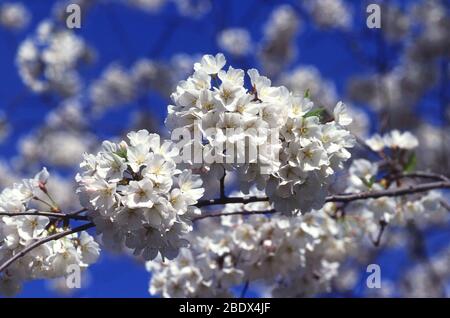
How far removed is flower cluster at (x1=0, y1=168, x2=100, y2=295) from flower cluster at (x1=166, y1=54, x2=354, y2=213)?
2.23 ft

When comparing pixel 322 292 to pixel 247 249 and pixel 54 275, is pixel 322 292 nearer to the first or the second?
pixel 247 249

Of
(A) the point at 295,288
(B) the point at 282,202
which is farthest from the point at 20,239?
(A) the point at 295,288

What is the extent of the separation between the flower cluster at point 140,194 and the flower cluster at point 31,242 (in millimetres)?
323

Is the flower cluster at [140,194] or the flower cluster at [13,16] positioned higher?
the flower cluster at [13,16]

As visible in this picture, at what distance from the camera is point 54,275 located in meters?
2.57

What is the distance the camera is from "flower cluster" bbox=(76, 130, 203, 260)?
6.92 feet

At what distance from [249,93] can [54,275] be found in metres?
1.10

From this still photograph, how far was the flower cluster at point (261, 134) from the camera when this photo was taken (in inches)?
83.6

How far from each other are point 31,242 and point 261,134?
0.99 meters

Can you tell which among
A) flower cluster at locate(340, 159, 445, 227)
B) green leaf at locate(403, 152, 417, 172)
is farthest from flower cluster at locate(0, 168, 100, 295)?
green leaf at locate(403, 152, 417, 172)

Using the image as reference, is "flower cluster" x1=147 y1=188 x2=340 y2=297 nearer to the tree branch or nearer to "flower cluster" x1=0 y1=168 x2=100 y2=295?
the tree branch

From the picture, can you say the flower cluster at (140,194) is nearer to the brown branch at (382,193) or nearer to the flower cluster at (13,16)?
the brown branch at (382,193)

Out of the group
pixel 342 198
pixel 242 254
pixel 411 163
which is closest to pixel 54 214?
pixel 342 198

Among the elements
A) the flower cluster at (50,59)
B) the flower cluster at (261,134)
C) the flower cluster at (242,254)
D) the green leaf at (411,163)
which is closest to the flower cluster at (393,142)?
the green leaf at (411,163)
